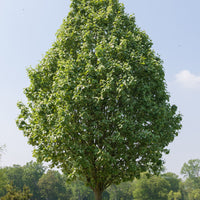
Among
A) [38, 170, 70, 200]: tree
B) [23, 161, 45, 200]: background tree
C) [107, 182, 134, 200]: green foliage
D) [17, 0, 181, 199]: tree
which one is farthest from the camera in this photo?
[107, 182, 134, 200]: green foliage

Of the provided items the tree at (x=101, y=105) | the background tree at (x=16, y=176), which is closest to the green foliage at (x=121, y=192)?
the background tree at (x=16, y=176)

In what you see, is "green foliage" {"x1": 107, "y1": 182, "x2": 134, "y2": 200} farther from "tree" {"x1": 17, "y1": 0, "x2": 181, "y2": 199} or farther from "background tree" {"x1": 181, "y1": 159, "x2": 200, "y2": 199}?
"tree" {"x1": 17, "y1": 0, "x2": 181, "y2": 199}

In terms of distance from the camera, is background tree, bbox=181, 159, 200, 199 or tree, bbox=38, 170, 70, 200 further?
background tree, bbox=181, 159, 200, 199

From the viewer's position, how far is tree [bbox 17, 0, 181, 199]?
15.6 metres

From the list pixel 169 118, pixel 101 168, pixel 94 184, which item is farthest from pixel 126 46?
pixel 94 184

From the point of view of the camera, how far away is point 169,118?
18.8 metres

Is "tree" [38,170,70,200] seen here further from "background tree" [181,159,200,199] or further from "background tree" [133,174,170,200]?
"background tree" [181,159,200,199]

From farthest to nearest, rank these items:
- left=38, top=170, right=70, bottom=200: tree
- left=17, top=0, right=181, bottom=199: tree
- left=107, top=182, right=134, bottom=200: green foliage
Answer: left=107, top=182, right=134, bottom=200: green foliage < left=38, top=170, right=70, bottom=200: tree < left=17, top=0, right=181, bottom=199: tree

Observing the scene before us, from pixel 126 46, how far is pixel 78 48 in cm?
411

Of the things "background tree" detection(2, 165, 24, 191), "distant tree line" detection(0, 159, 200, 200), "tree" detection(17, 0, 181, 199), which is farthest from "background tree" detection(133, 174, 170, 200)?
"tree" detection(17, 0, 181, 199)

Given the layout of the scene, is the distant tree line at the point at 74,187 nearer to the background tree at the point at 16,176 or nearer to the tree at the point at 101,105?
the background tree at the point at 16,176

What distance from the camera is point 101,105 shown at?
17.0 m

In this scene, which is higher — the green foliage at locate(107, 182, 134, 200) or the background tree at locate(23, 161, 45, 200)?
the background tree at locate(23, 161, 45, 200)

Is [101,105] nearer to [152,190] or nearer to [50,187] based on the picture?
[152,190]
